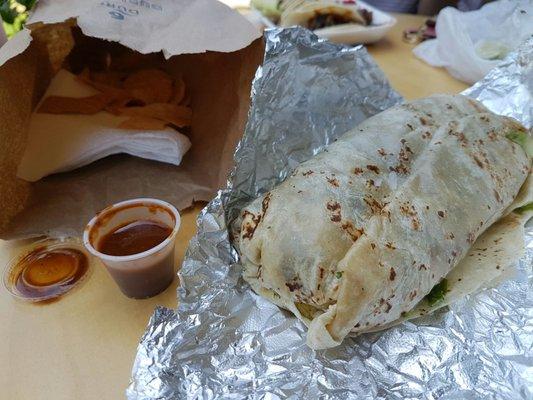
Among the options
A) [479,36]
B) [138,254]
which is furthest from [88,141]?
[479,36]

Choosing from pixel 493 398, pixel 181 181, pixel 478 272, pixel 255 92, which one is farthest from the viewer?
pixel 181 181

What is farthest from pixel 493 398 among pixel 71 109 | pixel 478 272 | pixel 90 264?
pixel 71 109

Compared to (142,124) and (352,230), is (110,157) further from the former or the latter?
A: (352,230)

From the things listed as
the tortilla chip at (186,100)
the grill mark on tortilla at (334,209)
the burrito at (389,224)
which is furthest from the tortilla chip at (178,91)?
the grill mark on tortilla at (334,209)

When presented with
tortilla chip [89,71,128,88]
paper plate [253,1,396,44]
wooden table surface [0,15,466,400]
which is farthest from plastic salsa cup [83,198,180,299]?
paper plate [253,1,396,44]

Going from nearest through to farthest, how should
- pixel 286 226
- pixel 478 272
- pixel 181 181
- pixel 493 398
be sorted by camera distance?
pixel 493 398
pixel 286 226
pixel 478 272
pixel 181 181

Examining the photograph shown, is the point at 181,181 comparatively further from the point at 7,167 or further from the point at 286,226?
the point at 286,226

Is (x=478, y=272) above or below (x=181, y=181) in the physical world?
above
